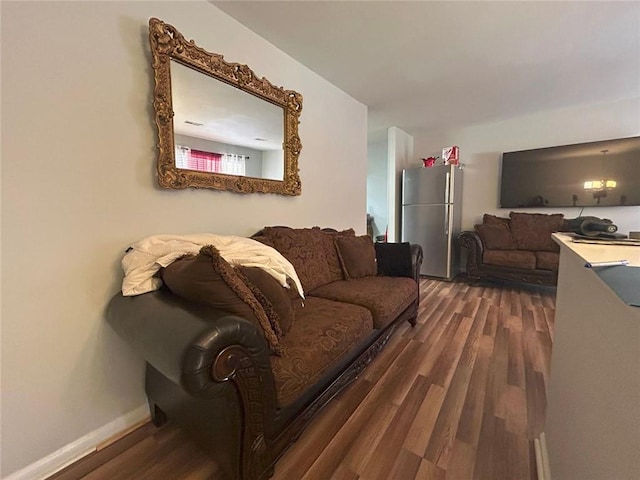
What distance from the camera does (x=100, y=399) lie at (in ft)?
4.38

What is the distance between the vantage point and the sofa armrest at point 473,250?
3.82 metres

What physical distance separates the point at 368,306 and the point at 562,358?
95cm

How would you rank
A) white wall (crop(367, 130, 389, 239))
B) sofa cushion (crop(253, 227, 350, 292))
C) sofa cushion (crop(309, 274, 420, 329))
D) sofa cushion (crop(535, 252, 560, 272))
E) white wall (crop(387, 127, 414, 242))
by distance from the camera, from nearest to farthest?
sofa cushion (crop(309, 274, 420, 329))
sofa cushion (crop(253, 227, 350, 292))
sofa cushion (crop(535, 252, 560, 272))
white wall (crop(387, 127, 414, 242))
white wall (crop(367, 130, 389, 239))

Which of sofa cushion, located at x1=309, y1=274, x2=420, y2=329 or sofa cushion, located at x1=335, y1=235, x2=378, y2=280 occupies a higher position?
sofa cushion, located at x1=335, y1=235, x2=378, y2=280

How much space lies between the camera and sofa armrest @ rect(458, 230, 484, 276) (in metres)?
3.82

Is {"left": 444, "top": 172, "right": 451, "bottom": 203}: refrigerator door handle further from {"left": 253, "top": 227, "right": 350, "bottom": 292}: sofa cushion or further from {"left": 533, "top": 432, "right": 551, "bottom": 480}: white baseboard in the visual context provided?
{"left": 533, "top": 432, "right": 551, "bottom": 480}: white baseboard

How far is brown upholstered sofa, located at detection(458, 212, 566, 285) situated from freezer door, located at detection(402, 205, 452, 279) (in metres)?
0.27

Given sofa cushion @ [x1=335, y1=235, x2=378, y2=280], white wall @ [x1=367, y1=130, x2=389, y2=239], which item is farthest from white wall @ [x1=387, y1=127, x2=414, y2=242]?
sofa cushion @ [x1=335, y1=235, x2=378, y2=280]

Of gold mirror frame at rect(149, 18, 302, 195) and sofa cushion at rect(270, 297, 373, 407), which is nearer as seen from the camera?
sofa cushion at rect(270, 297, 373, 407)

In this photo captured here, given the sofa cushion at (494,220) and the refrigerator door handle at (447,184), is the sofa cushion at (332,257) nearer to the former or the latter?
the refrigerator door handle at (447,184)

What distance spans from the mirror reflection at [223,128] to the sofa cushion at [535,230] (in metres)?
Answer: 3.43

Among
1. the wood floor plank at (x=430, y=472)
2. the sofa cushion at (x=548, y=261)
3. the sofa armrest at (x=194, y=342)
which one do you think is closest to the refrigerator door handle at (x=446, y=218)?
the sofa cushion at (x=548, y=261)

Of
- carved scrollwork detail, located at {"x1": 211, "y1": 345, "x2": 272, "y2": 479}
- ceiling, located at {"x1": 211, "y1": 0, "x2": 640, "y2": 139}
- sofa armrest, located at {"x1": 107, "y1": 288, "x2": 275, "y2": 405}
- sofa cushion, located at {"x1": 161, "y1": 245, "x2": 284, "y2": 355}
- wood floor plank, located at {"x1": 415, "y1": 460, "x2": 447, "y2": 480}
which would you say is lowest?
wood floor plank, located at {"x1": 415, "y1": 460, "x2": 447, "y2": 480}

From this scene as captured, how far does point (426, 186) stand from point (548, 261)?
179 cm
